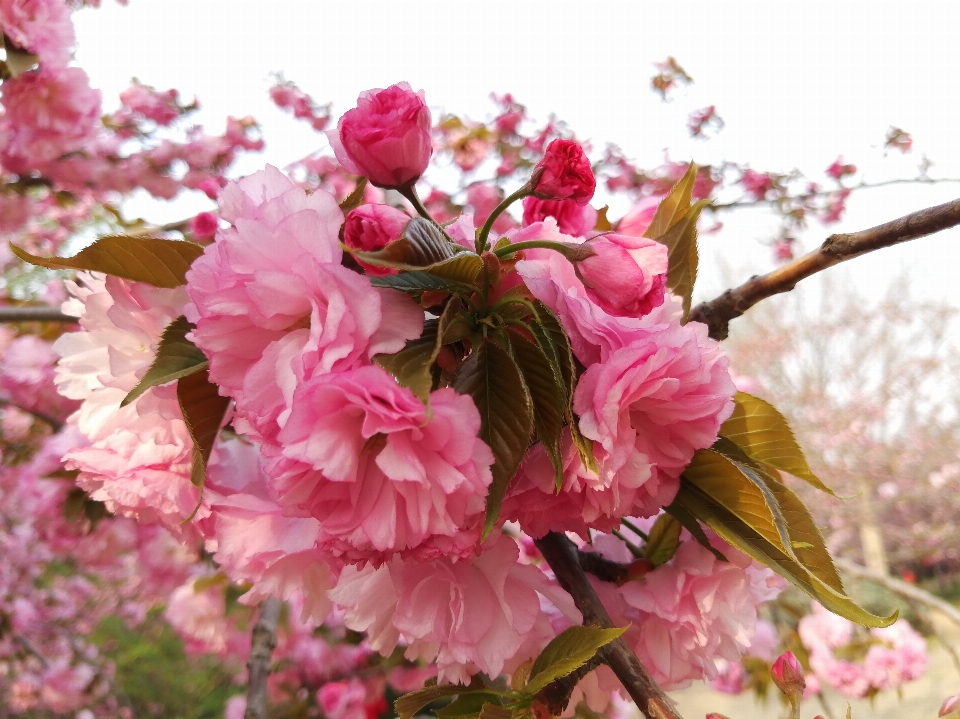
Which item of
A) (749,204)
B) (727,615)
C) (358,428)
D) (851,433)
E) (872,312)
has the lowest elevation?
(851,433)

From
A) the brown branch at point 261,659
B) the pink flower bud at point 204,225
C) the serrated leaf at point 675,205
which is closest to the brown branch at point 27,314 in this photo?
the pink flower bud at point 204,225

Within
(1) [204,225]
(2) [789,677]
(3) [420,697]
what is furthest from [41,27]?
(2) [789,677]

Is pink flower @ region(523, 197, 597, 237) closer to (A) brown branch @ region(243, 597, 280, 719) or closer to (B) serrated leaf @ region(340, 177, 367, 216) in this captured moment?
(B) serrated leaf @ region(340, 177, 367, 216)

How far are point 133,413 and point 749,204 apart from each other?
2.65 m

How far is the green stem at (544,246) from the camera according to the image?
414 mm

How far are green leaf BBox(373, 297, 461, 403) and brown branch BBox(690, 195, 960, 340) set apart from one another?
281 millimetres

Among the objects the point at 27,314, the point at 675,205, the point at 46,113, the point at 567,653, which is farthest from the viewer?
the point at 46,113

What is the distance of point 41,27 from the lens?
1159 millimetres

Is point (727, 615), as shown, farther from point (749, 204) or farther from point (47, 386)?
point (749, 204)

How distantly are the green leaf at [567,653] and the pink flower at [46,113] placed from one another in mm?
1512

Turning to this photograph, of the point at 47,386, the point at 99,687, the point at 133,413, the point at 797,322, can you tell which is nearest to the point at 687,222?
the point at 133,413

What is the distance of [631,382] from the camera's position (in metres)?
0.36

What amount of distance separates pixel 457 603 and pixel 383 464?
164 mm

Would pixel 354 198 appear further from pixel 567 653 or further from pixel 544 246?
pixel 567 653
